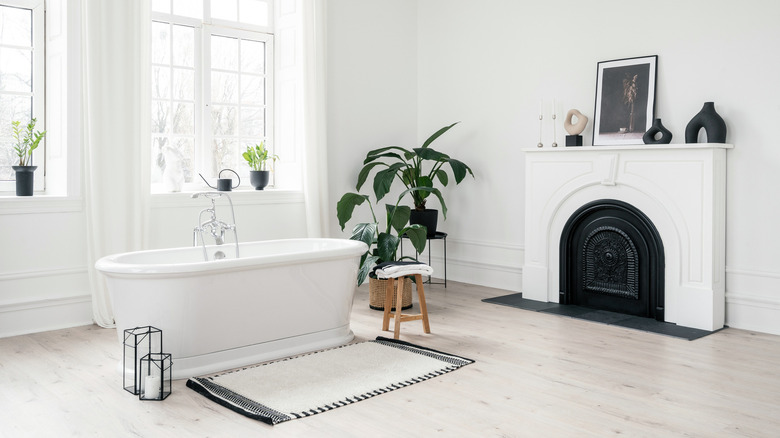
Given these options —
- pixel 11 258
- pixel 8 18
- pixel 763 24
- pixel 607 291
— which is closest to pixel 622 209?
pixel 607 291

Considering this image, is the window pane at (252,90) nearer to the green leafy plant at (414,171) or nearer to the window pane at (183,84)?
the window pane at (183,84)

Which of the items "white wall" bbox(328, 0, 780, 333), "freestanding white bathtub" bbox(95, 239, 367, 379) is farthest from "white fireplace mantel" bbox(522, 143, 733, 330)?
"freestanding white bathtub" bbox(95, 239, 367, 379)

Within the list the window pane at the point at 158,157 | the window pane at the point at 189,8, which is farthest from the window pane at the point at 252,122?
the window pane at the point at 189,8

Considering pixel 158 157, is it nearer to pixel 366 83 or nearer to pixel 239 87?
pixel 239 87

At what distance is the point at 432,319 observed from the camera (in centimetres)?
469

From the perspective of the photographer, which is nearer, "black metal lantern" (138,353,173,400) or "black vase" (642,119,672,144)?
"black metal lantern" (138,353,173,400)

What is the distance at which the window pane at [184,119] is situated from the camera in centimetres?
521

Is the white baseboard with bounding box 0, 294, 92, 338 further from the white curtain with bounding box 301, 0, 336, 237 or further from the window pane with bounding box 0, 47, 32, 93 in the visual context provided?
the white curtain with bounding box 301, 0, 336, 237

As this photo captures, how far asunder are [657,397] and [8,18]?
4515 mm

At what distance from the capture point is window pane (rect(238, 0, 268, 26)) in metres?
5.59

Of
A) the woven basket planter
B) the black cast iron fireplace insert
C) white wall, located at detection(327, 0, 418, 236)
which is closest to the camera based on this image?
the black cast iron fireplace insert

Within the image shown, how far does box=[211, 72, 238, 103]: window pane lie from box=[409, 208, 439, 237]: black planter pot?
1.75 m

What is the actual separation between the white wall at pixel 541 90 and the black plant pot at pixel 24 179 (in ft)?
7.81

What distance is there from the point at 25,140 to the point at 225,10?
193cm
